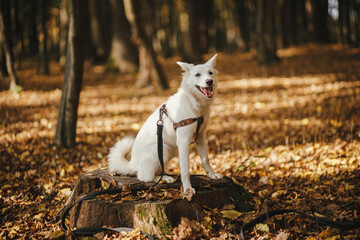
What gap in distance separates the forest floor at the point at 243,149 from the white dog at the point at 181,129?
0.75 metres

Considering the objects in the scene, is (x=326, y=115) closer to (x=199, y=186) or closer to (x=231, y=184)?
(x=231, y=184)

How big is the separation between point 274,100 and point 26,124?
7488 millimetres

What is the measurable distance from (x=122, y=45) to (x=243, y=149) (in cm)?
1238

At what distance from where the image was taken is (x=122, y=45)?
1656 cm

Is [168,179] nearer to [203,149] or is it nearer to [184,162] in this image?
[184,162]

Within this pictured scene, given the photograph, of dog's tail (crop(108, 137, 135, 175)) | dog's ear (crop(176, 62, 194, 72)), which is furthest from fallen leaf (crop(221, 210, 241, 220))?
Answer: dog's ear (crop(176, 62, 194, 72))

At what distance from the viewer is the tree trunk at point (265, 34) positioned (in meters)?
14.7

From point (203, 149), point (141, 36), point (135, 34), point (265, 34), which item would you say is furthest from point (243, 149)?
point (265, 34)

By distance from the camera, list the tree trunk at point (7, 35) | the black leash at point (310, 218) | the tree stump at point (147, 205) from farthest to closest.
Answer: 1. the tree trunk at point (7, 35)
2. the tree stump at point (147, 205)
3. the black leash at point (310, 218)

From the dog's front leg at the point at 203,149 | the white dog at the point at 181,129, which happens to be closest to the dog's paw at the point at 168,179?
the white dog at the point at 181,129

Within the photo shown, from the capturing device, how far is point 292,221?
3521mm

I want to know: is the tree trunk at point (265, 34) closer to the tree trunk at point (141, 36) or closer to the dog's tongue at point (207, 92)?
the tree trunk at point (141, 36)

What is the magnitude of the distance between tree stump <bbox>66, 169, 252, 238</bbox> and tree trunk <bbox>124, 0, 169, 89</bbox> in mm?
8110

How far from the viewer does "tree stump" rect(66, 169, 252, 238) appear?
3273mm
